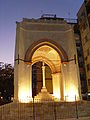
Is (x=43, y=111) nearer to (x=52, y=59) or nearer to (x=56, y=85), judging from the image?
(x=56, y=85)

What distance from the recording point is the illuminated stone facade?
16578 millimetres

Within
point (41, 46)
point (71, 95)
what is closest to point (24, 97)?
point (71, 95)

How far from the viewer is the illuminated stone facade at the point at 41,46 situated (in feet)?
54.4

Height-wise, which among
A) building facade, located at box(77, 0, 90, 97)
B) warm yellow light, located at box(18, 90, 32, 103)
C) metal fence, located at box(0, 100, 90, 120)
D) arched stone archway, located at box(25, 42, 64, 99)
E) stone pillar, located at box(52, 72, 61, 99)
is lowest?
metal fence, located at box(0, 100, 90, 120)

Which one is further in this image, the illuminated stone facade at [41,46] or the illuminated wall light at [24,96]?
the illuminated stone facade at [41,46]

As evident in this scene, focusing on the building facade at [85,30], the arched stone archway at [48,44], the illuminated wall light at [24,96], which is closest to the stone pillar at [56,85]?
the arched stone archway at [48,44]

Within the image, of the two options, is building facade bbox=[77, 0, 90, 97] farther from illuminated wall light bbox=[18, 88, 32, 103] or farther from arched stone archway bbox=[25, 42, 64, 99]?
illuminated wall light bbox=[18, 88, 32, 103]

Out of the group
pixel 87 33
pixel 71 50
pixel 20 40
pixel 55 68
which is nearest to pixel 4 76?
pixel 55 68

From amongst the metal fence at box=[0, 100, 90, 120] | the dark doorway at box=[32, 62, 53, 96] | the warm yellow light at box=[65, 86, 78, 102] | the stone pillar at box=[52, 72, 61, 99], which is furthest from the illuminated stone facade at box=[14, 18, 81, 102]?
the dark doorway at box=[32, 62, 53, 96]

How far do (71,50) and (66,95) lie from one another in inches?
172

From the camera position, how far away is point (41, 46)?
1834 cm

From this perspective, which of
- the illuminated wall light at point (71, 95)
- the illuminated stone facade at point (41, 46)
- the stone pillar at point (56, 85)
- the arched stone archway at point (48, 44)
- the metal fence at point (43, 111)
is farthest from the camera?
the stone pillar at point (56, 85)

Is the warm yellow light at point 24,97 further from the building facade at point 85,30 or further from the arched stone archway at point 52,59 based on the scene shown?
the building facade at point 85,30

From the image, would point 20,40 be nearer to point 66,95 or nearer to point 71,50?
point 71,50
